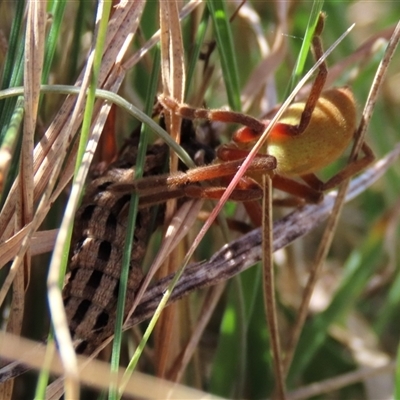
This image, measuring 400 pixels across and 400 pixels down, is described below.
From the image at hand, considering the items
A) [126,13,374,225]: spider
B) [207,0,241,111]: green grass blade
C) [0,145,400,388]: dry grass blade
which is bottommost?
[0,145,400,388]: dry grass blade

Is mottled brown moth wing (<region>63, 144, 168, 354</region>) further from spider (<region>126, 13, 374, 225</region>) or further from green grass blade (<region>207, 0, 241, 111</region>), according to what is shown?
green grass blade (<region>207, 0, 241, 111</region>)

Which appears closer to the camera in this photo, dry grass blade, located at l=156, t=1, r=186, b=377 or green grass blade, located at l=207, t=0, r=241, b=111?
dry grass blade, located at l=156, t=1, r=186, b=377

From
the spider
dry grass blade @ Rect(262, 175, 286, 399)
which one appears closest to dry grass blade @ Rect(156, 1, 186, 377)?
the spider

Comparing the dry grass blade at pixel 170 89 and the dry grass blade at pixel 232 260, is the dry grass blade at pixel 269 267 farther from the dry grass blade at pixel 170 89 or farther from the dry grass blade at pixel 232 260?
the dry grass blade at pixel 170 89

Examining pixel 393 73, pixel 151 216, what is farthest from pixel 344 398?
Answer: pixel 393 73

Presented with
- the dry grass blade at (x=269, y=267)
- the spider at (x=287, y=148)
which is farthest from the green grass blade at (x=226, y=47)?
the dry grass blade at (x=269, y=267)

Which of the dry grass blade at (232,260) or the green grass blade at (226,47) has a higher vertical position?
the green grass blade at (226,47)

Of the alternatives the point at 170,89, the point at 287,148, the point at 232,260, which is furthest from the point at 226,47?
the point at 232,260

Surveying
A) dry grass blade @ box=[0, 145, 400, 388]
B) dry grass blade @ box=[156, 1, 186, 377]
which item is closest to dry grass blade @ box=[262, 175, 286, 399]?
dry grass blade @ box=[0, 145, 400, 388]

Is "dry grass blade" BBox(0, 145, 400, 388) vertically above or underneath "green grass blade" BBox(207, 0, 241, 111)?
underneath

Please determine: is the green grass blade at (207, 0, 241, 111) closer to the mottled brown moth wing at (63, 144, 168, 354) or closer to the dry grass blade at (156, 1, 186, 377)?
the dry grass blade at (156, 1, 186, 377)
